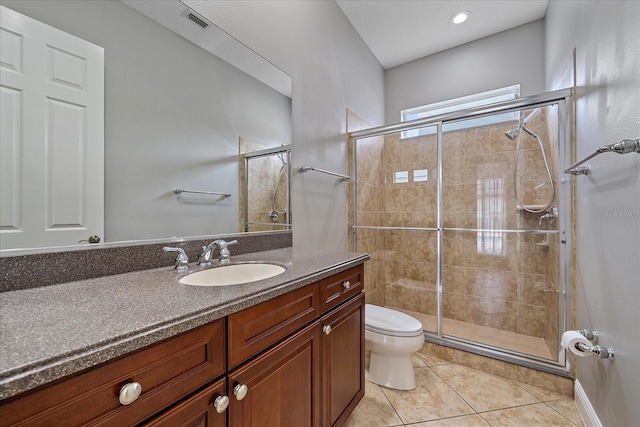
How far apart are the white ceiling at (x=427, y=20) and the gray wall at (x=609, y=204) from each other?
90 centimetres

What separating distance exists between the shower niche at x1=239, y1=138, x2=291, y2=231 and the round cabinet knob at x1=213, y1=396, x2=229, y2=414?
90cm

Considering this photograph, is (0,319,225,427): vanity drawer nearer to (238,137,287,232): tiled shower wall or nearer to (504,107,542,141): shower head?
(238,137,287,232): tiled shower wall

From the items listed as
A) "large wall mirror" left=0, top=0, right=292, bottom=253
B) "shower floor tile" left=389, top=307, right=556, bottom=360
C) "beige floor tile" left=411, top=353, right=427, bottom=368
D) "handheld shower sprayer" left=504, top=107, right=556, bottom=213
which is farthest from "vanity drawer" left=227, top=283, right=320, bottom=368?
"handheld shower sprayer" left=504, top=107, right=556, bottom=213

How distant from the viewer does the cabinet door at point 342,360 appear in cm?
114

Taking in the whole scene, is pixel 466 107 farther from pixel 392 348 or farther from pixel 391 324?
pixel 392 348

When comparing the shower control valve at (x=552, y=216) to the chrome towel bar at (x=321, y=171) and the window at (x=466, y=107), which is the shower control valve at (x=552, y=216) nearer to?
the window at (x=466, y=107)

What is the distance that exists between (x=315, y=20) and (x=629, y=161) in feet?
6.52

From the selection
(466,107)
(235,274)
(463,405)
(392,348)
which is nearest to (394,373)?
(392,348)

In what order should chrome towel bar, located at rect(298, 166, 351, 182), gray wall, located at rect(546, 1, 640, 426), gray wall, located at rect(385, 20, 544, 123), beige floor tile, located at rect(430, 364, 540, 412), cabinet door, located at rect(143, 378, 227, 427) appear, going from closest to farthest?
cabinet door, located at rect(143, 378, 227, 427)
gray wall, located at rect(546, 1, 640, 426)
beige floor tile, located at rect(430, 364, 540, 412)
chrome towel bar, located at rect(298, 166, 351, 182)
gray wall, located at rect(385, 20, 544, 123)

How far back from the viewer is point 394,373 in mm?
1775

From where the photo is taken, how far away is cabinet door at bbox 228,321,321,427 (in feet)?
2.50

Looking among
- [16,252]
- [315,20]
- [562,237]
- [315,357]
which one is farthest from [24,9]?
[562,237]

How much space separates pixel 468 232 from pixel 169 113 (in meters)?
2.49

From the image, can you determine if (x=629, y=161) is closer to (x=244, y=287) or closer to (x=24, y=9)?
(x=244, y=287)
